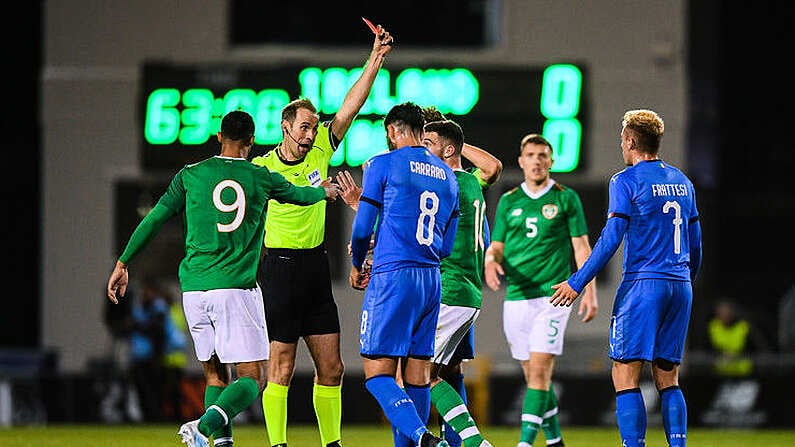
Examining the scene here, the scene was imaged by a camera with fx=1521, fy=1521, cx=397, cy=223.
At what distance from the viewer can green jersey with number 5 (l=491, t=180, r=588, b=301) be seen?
9953mm

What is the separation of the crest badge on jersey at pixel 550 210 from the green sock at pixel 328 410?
7.05 ft

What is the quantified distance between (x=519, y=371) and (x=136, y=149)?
5.36 m

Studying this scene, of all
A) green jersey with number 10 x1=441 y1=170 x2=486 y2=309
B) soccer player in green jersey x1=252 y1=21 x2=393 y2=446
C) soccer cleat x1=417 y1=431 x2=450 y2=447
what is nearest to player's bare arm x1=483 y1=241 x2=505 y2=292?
green jersey with number 10 x1=441 y1=170 x2=486 y2=309

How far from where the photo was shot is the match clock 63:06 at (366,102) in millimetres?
15422

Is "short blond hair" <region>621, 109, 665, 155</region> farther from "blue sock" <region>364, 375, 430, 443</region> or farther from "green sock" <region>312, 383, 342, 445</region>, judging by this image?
"green sock" <region>312, 383, 342, 445</region>

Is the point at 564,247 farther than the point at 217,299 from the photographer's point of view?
Yes

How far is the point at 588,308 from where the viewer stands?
9.89 m

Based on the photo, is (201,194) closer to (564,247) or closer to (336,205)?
(564,247)

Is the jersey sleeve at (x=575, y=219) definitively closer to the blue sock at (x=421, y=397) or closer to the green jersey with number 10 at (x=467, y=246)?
the green jersey with number 10 at (x=467, y=246)

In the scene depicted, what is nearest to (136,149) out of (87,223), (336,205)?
(87,223)

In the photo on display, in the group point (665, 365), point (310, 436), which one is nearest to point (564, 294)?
point (665, 365)

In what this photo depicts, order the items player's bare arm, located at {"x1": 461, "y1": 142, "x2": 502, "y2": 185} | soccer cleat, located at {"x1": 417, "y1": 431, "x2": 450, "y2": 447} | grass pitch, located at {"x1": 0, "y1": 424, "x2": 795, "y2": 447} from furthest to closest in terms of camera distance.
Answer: grass pitch, located at {"x1": 0, "y1": 424, "x2": 795, "y2": 447} < player's bare arm, located at {"x1": 461, "y1": 142, "x2": 502, "y2": 185} < soccer cleat, located at {"x1": 417, "y1": 431, "x2": 450, "y2": 447}

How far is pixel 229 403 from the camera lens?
8039mm

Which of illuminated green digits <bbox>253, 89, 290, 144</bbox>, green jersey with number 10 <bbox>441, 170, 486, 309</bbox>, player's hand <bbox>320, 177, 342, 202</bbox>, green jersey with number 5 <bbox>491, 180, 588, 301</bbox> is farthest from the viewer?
illuminated green digits <bbox>253, 89, 290, 144</bbox>
